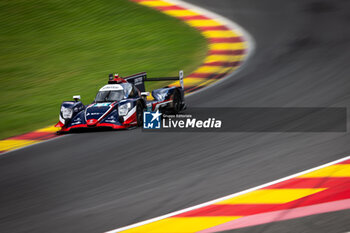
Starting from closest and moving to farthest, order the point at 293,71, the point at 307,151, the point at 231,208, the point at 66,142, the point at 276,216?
1. the point at 276,216
2. the point at 231,208
3. the point at 307,151
4. the point at 66,142
5. the point at 293,71

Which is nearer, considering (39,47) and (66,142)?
(66,142)

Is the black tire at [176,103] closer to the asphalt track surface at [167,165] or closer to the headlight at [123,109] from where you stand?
the asphalt track surface at [167,165]

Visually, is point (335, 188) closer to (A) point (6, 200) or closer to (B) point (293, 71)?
(A) point (6, 200)

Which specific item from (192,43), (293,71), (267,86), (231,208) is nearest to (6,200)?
(231,208)

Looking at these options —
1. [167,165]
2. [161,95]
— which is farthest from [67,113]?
[167,165]

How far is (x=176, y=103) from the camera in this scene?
1218cm

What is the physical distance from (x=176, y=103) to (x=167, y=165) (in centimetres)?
389

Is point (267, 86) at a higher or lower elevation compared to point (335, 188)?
higher

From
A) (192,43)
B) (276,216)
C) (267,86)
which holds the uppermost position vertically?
(192,43)

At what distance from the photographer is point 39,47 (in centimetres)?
1936

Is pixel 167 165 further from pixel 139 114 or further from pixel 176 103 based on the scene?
pixel 176 103

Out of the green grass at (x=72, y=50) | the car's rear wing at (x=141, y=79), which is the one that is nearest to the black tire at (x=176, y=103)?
the car's rear wing at (x=141, y=79)

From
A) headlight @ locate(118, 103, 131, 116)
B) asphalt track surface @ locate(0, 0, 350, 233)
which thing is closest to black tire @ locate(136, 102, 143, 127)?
headlight @ locate(118, 103, 131, 116)

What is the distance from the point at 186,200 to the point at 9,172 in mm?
3311
